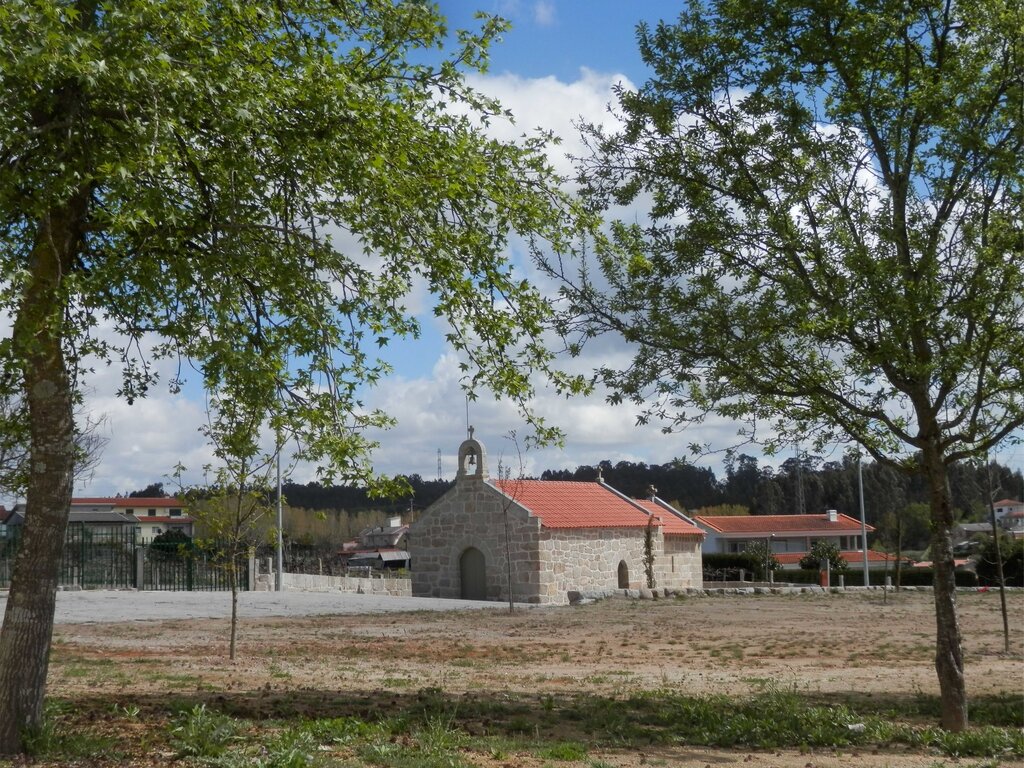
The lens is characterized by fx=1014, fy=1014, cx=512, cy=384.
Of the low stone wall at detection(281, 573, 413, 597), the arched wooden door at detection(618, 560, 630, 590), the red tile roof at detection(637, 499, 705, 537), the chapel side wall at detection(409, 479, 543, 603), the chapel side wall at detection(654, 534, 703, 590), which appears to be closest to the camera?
the chapel side wall at detection(409, 479, 543, 603)

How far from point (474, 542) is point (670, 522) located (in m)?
10.0

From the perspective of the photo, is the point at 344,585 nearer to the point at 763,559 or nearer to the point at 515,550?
the point at 515,550

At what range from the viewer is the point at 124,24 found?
5797 mm

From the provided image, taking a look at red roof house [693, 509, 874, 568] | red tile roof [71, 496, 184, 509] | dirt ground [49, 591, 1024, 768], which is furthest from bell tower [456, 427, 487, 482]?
red tile roof [71, 496, 184, 509]

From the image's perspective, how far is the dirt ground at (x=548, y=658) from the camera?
10.6 metres

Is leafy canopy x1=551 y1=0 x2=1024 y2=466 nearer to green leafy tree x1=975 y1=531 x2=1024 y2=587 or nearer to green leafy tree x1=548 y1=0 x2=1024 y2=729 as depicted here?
green leafy tree x1=548 y1=0 x2=1024 y2=729

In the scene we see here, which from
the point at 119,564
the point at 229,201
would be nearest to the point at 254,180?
A: the point at 229,201

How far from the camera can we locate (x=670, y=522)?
43125 mm

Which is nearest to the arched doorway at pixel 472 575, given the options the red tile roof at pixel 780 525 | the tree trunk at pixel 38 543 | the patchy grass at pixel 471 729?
the patchy grass at pixel 471 729

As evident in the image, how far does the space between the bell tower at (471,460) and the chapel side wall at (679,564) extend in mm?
8633

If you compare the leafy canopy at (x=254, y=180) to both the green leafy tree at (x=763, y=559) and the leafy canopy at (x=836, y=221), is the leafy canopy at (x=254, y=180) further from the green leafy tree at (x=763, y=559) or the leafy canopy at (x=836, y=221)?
the green leafy tree at (x=763, y=559)

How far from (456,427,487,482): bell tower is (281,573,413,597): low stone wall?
17.5ft

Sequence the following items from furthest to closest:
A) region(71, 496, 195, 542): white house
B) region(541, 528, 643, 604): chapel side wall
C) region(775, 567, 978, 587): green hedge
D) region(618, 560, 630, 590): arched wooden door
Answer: region(71, 496, 195, 542): white house
region(775, 567, 978, 587): green hedge
region(618, 560, 630, 590): arched wooden door
region(541, 528, 643, 604): chapel side wall

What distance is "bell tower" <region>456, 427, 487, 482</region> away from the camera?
123 ft
